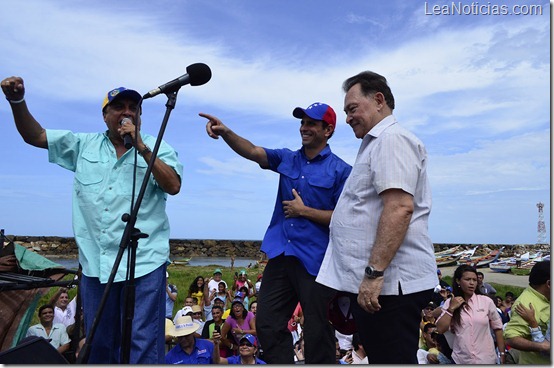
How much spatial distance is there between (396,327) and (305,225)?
110 cm

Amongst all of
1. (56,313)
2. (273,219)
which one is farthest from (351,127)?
(56,313)

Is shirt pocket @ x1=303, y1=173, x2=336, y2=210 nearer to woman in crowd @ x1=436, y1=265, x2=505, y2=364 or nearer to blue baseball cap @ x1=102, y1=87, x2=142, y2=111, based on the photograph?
blue baseball cap @ x1=102, y1=87, x2=142, y2=111

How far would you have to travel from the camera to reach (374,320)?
291cm

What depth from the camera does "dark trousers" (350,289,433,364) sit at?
2.86 m

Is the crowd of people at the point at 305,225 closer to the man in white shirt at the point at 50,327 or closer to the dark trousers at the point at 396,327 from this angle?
the dark trousers at the point at 396,327

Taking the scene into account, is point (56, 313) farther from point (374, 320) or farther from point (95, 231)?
point (374, 320)

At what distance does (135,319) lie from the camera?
315cm

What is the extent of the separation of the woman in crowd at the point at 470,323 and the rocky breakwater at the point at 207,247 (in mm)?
33642

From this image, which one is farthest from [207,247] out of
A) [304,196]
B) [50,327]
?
[304,196]

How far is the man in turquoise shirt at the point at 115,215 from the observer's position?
316cm

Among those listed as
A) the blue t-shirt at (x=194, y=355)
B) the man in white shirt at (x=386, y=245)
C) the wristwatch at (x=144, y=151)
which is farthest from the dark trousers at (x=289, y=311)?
the blue t-shirt at (x=194, y=355)

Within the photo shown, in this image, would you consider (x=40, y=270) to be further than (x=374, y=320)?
Yes

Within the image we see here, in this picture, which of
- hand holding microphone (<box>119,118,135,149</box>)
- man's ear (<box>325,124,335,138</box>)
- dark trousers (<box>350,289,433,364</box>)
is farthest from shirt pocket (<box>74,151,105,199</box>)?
dark trousers (<box>350,289,433,364</box>)

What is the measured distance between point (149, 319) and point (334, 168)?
5.33 feet
